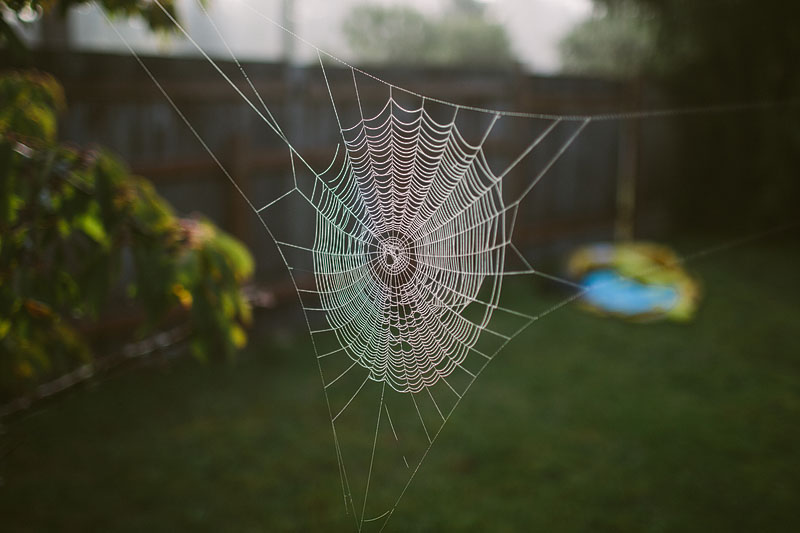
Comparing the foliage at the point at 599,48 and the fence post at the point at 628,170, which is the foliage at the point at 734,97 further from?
the foliage at the point at 599,48

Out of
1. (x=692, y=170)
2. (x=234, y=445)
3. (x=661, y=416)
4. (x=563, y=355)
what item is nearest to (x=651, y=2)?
(x=692, y=170)

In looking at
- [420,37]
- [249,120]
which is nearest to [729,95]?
[249,120]

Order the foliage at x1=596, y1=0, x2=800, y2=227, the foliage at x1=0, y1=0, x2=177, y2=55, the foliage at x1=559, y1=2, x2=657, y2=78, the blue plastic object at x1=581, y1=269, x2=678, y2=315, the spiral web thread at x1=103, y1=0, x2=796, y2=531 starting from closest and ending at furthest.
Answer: the foliage at x1=0, y1=0, x2=177, y2=55 < the spiral web thread at x1=103, y1=0, x2=796, y2=531 < the blue plastic object at x1=581, y1=269, x2=678, y2=315 < the foliage at x1=596, y1=0, x2=800, y2=227 < the foliage at x1=559, y1=2, x2=657, y2=78

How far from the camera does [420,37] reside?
58.0ft

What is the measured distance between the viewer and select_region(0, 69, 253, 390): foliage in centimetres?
154

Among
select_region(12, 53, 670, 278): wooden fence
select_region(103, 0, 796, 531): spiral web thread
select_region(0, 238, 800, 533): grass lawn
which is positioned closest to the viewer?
select_region(103, 0, 796, 531): spiral web thread

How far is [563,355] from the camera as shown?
470 cm

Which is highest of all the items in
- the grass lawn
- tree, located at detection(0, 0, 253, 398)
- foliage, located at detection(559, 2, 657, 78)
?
foliage, located at detection(559, 2, 657, 78)

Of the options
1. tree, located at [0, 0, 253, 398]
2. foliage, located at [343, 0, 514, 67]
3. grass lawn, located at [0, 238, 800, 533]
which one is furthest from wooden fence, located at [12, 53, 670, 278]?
foliage, located at [343, 0, 514, 67]

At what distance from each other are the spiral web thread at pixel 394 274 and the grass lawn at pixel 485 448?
0.55ft

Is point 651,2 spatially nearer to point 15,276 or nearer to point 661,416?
point 661,416

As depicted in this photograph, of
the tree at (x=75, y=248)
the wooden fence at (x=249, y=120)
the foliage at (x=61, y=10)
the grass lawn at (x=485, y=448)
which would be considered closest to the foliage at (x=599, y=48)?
the wooden fence at (x=249, y=120)

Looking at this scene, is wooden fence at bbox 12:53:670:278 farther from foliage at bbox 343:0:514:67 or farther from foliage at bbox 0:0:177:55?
foliage at bbox 343:0:514:67

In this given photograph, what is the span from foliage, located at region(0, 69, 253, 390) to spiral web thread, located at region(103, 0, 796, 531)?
261 mm
